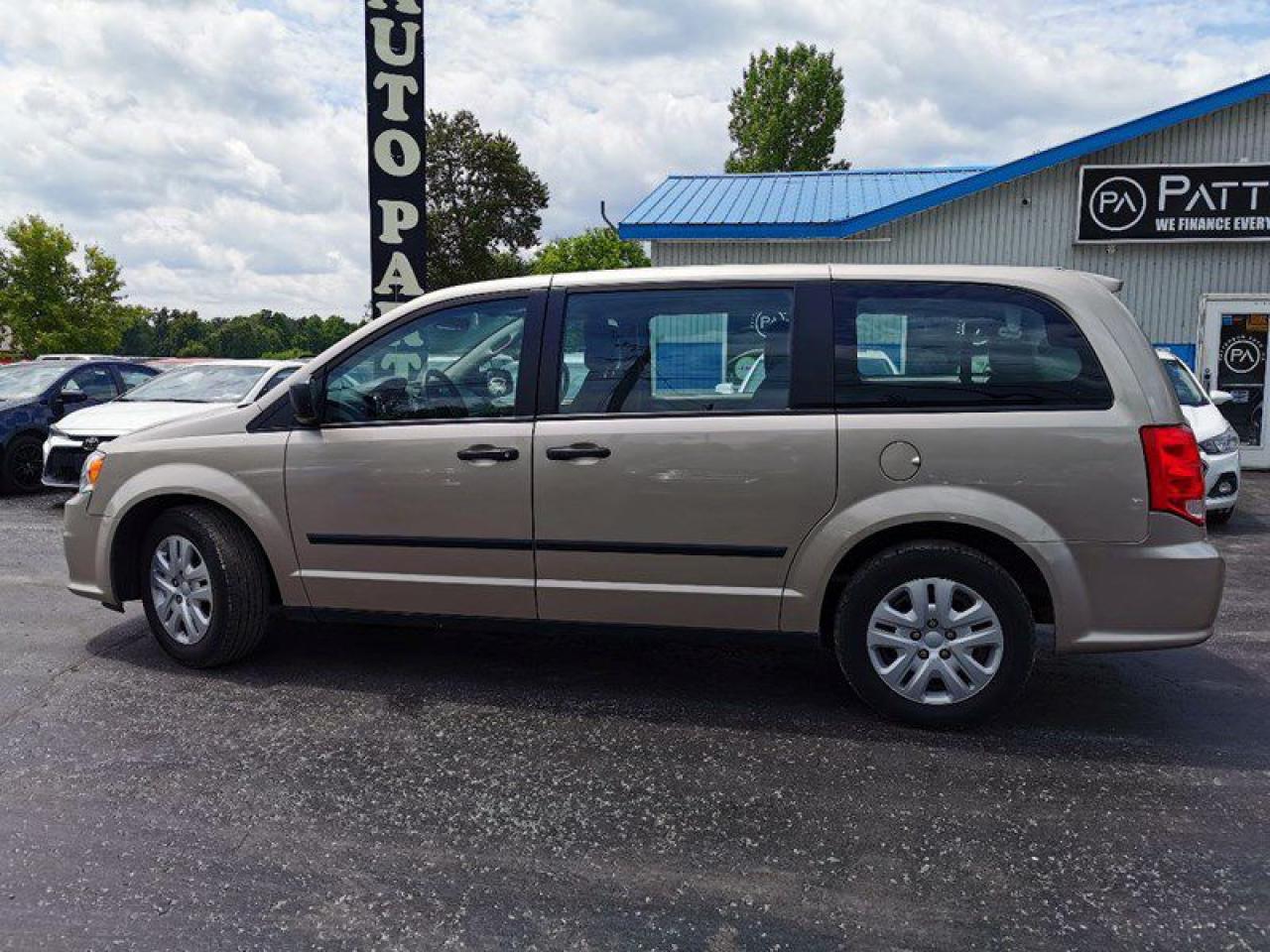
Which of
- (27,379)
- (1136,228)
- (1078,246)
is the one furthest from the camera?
(1078,246)

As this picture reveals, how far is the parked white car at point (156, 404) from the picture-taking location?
9.03m

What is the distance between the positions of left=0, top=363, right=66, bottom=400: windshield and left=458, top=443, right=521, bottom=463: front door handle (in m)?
9.21

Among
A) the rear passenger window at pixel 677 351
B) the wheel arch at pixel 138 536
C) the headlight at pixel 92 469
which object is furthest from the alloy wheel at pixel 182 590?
the rear passenger window at pixel 677 351

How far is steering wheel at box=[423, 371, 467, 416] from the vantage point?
4227 mm

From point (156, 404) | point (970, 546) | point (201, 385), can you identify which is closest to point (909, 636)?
point (970, 546)

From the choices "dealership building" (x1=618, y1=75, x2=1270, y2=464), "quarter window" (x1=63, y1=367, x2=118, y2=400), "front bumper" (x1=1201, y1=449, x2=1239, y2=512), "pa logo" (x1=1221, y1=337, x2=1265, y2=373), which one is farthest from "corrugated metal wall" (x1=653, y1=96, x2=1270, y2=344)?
"quarter window" (x1=63, y1=367, x2=118, y2=400)

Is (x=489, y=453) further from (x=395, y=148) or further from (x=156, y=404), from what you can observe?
(x=395, y=148)

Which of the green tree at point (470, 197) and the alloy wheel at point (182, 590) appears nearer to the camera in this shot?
the alloy wheel at point (182, 590)

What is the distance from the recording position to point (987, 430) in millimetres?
3676

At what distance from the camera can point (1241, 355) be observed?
12.9m

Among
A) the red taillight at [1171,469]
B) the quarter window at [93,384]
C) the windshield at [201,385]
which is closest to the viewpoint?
the red taillight at [1171,469]

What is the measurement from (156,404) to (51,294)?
40808 mm

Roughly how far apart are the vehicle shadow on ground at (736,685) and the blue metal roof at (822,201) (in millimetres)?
9163

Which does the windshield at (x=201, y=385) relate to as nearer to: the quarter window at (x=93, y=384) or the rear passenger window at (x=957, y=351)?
the quarter window at (x=93, y=384)
